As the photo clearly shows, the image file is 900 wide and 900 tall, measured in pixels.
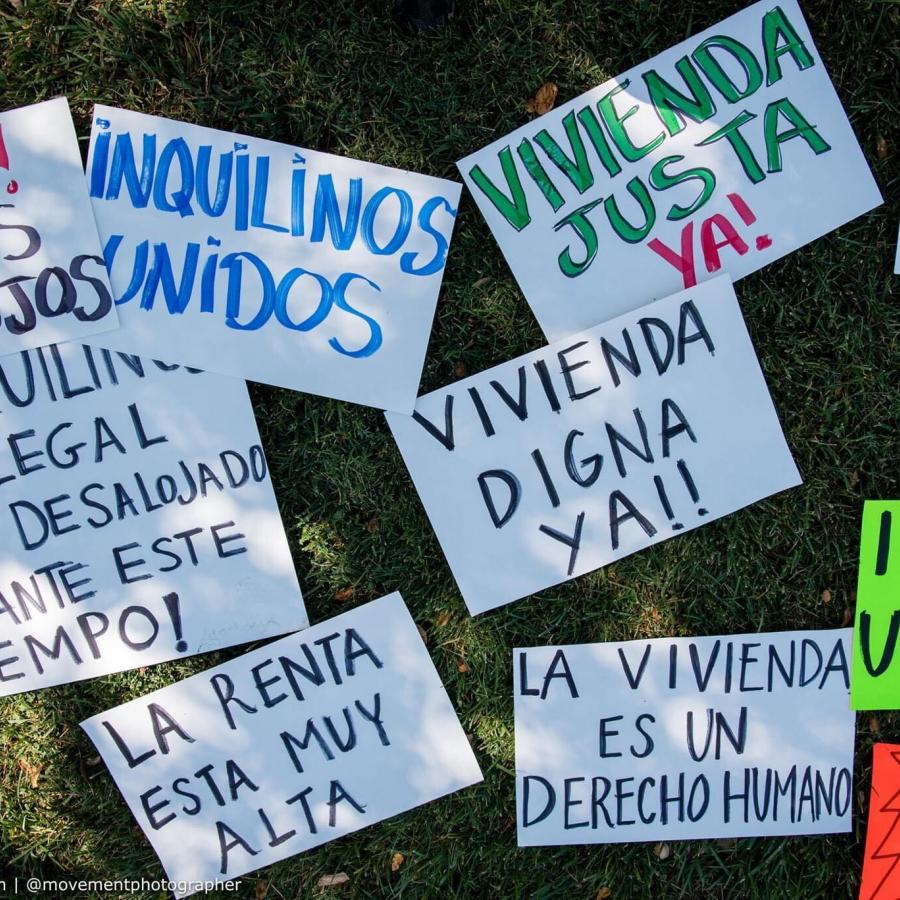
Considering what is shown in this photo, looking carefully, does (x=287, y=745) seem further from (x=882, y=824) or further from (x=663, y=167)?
(x=663, y=167)

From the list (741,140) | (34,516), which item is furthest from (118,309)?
(741,140)

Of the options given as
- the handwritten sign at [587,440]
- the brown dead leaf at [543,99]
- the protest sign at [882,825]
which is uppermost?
the brown dead leaf at [543,99]

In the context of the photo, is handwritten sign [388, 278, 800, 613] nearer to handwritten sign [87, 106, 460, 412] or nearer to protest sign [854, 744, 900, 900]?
handwritten sign [87, 106, 460, 412]

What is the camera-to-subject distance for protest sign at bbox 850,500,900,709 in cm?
200

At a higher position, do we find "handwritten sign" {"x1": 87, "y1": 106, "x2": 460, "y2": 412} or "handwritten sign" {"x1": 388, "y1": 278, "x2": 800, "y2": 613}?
"handwritten sign" {"x1": 87, "y1": 106, "x2": 460, "y2": 412}

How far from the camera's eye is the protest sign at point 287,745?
1933 millimetres

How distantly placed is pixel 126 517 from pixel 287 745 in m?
0.63

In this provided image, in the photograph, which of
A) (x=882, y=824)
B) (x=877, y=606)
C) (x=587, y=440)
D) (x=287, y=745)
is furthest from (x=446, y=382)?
(x=882, y=824)

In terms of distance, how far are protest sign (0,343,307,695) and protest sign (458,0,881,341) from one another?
73 cm

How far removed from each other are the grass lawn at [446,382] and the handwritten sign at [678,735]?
0.05 meters

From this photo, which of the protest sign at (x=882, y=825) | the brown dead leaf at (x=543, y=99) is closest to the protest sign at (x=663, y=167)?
the brown dead leaf at (x=543, y=99)

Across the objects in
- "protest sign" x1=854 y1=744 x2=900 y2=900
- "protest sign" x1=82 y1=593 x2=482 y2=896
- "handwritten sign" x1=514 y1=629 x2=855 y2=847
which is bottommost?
"protest sign" x1=854 y1=744 x2=900 y2=900

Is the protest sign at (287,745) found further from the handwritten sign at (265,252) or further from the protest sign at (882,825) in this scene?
the protest sign at (882,825)

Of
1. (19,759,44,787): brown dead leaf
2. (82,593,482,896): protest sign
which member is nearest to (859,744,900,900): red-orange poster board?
(82,593,482,896): protest sign
